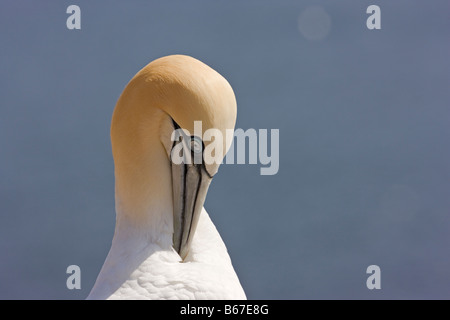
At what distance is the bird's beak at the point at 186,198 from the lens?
1.88 m

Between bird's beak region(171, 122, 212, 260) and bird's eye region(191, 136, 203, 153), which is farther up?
bird's eye region(191, 136, 203, 153)

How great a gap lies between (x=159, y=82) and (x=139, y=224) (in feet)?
1.35


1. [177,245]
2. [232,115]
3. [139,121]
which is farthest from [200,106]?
[177,245]

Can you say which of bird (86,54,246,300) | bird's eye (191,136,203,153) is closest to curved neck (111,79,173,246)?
bird (86,54,246,300)

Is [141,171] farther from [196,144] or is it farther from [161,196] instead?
[196,144]

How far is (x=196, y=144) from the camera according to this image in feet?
5.87

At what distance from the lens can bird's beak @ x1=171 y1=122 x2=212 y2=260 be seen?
1882mm

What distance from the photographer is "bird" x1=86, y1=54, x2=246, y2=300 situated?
1.79 meters

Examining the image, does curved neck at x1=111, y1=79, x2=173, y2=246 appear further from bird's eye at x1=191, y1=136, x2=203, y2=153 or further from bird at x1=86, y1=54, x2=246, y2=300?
bird's eye at x1=191, y1=136, x2=203, y2=153

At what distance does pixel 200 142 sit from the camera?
1.78 metres

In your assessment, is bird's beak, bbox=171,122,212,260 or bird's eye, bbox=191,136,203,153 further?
bird's beak, bbox=171,122,212,260

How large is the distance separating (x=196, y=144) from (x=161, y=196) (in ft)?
0.75

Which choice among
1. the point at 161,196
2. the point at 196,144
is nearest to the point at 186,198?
the point at 161,196

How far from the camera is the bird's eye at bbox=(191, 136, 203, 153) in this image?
178 centimetres
